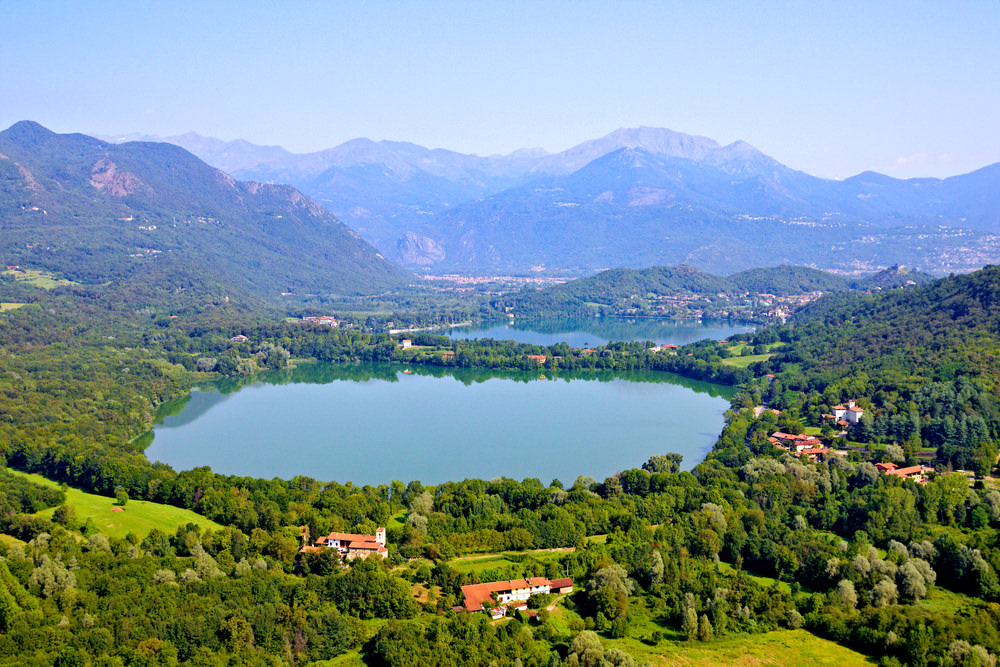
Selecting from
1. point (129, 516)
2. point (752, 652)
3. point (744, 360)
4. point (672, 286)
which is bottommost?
point (752, 652)

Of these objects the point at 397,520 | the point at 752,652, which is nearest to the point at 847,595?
the point at 752,652

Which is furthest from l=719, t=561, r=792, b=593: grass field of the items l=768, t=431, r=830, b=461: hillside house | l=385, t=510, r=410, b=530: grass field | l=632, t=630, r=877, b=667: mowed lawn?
l=768, t=431, r=830, b=461: hillside house

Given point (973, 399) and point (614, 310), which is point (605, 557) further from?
point (614, 310)

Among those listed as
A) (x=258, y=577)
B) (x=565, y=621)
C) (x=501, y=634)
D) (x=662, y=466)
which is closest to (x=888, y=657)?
(x=565, y=621)

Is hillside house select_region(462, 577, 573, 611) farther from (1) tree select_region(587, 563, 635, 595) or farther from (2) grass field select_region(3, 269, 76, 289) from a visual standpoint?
(2) grass field select_region(3, 269, 76, 289)

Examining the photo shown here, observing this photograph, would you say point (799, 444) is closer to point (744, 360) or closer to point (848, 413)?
point (848, 413)

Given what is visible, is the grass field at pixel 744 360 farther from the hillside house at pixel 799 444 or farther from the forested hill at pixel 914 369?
the hillside house at pixel 799 444
